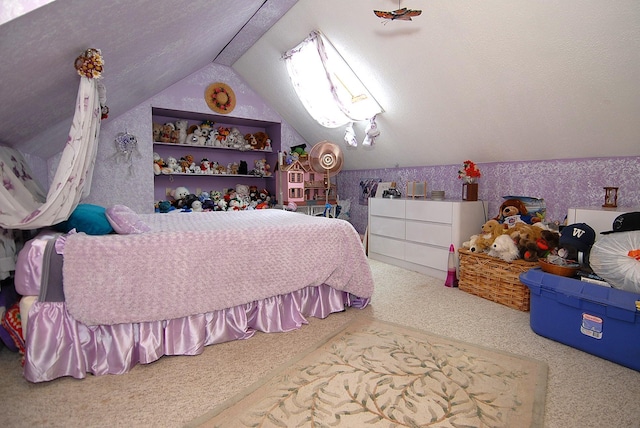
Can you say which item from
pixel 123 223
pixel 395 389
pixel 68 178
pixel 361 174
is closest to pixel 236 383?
pixel 395 389

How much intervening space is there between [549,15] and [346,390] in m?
2.67

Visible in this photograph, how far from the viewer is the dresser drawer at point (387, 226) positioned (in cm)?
412

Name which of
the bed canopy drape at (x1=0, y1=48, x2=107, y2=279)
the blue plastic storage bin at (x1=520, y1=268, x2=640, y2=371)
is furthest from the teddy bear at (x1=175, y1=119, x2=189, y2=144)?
the blue plastic storage bin at (x1=520, y1=268, x2=640, y2=371)

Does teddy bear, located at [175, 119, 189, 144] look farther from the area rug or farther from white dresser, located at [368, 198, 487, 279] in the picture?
the area rug

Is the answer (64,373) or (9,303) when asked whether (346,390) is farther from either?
(9,303)

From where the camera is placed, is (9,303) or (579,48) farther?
(579,48)

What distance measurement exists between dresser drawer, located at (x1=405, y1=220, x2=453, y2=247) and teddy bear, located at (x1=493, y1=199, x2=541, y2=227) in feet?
1.71

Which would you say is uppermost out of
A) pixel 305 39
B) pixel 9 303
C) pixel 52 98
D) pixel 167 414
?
pixel 305 39

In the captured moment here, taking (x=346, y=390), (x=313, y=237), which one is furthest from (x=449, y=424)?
(x=313, y=237)

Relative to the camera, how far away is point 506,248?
283 centimetres

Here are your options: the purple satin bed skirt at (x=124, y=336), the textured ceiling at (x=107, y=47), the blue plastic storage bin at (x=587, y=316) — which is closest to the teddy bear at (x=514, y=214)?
the blue plastic storage bin at (x=587, y=316)

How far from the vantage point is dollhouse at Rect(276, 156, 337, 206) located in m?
4.93

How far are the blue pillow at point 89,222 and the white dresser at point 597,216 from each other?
10.6ft

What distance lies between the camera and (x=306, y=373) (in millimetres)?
1798
